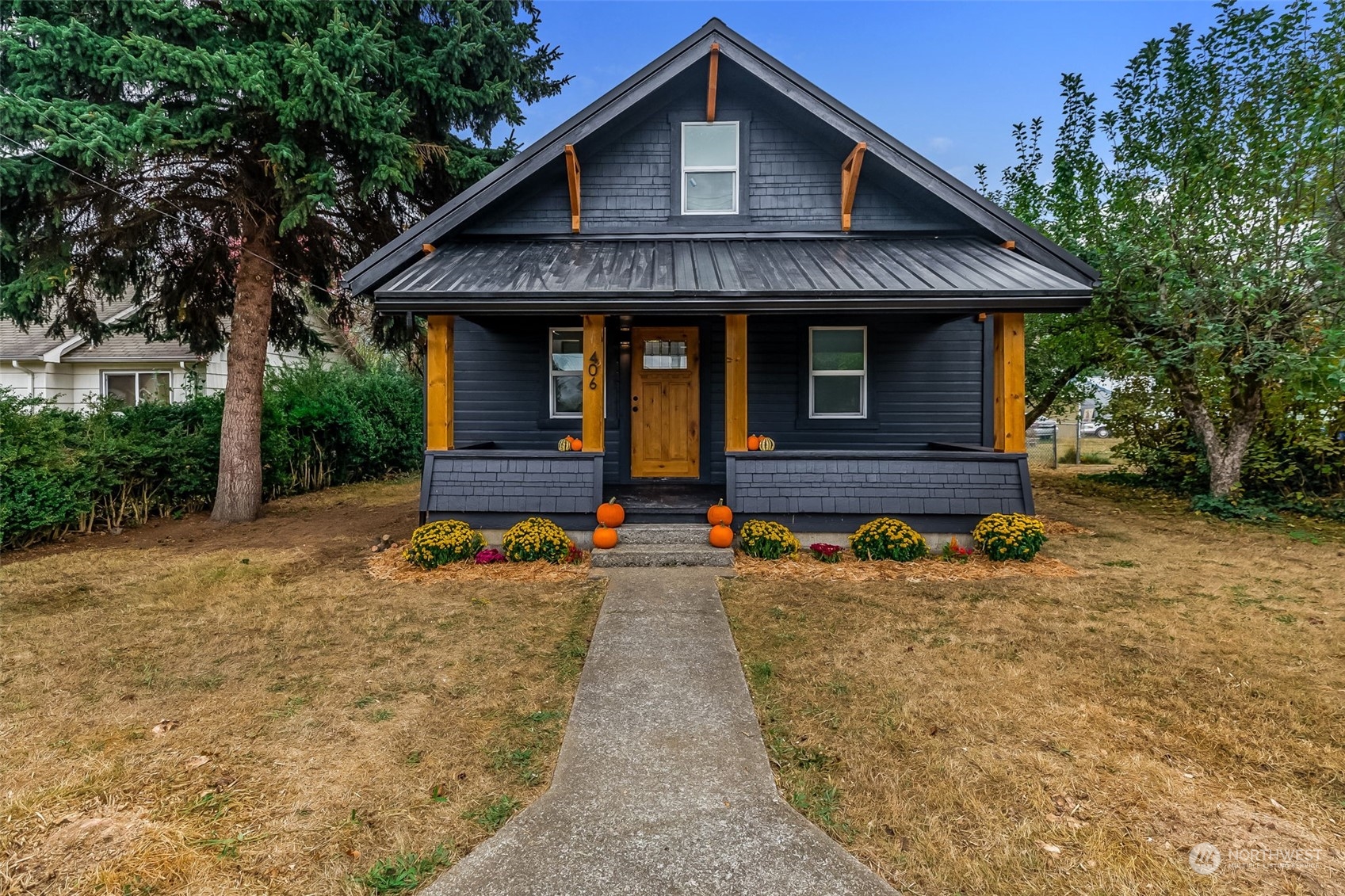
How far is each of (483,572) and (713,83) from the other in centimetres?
675

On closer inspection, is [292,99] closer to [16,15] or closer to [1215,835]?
[16,15]

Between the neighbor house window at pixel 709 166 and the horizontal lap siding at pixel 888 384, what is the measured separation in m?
1.76

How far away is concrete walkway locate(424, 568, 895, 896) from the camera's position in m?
2.11

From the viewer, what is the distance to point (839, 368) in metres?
8.95

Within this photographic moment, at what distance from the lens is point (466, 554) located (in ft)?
21.9

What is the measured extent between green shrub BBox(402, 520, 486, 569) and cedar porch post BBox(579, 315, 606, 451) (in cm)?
161

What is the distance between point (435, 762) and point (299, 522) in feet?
25.4

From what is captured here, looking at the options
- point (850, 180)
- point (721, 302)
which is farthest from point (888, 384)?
point (721, 302)

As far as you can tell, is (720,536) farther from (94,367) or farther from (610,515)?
(94,367)

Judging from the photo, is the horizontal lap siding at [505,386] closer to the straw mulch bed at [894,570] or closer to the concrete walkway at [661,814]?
the straw mulch bed at [894,570]

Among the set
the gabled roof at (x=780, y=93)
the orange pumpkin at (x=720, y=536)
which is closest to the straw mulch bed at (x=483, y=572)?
the orange pumpkin at (x=720, y=536)

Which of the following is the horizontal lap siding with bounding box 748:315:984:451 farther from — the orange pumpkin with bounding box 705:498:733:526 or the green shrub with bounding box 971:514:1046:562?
the green shrub with bounding box 971:514:1046:562

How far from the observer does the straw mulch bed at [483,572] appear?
6098 millimetres

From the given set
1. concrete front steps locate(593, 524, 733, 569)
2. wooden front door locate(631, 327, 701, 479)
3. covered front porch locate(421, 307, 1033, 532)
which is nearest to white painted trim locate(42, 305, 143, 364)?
covered front porch locate(421, 307, 1033, 532)
